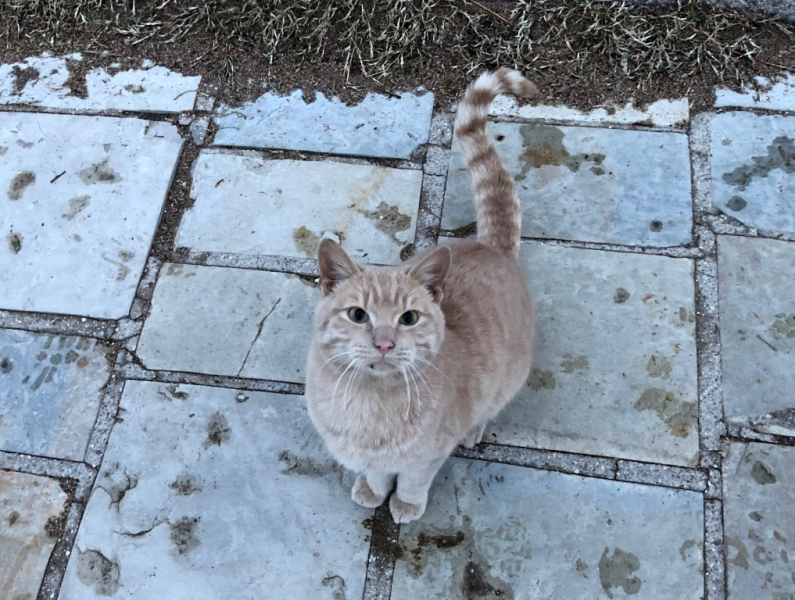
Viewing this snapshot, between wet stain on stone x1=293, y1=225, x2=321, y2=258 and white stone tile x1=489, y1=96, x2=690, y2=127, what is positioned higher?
white stone tile x1=489, y1=96, x2=690, y2=127

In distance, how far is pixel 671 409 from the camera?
2266 mm

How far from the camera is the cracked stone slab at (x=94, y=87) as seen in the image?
3109 millimetres

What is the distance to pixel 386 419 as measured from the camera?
1.80 meters

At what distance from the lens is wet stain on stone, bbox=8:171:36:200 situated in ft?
9.37

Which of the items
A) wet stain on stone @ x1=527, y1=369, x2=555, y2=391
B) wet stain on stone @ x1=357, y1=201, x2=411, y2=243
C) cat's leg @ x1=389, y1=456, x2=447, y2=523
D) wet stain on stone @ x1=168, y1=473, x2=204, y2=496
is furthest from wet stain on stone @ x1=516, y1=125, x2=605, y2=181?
wet stain on stone @ x1=168, y1=473, x2=204, y2=496

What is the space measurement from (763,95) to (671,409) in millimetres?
1612

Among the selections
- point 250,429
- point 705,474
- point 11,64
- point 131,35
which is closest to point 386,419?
point 250,429

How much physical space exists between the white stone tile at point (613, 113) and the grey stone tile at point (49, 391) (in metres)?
2.06

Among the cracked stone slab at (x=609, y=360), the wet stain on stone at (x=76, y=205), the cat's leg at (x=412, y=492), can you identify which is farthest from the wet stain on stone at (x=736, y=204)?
the wet stain on stone at (x=76, y=205)

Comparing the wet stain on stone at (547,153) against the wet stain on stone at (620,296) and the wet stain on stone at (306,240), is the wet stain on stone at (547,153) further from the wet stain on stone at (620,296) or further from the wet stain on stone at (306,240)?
the wet stain on stone at (306,240)

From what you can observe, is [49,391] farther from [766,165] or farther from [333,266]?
[766,165]

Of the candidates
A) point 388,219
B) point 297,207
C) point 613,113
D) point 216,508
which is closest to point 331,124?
point 297,207

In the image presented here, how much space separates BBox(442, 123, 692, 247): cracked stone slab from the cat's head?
962 millimetres

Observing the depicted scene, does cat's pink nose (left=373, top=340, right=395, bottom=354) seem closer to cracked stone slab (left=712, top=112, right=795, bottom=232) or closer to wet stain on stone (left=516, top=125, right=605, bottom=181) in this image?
wet stain on stone (left=516, top=125, right=605, bottom=181)
